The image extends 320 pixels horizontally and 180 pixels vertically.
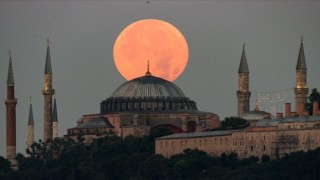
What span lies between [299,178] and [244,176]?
453cm

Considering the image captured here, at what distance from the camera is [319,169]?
18775 centimetres

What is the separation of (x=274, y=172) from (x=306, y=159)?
251cm

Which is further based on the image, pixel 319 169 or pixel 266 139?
pixel 266 139

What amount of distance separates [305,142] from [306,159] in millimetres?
6828

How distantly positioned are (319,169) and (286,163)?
343 cm

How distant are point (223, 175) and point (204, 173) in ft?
12.6

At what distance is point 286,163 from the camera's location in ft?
625

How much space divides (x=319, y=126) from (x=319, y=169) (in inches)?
337

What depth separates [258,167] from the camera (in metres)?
194

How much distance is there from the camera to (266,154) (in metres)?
199

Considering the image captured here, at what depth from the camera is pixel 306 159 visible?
190m

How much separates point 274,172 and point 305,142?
6.37m

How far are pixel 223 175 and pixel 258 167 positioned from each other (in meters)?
2.95

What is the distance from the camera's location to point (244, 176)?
629ft
